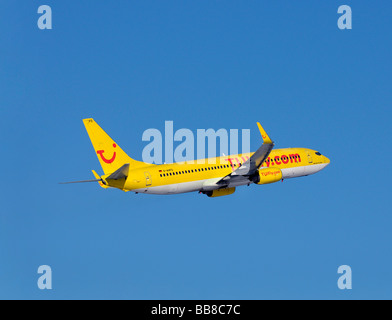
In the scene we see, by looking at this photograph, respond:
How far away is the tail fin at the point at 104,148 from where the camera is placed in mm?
96812

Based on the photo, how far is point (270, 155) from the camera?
108062 millimetres

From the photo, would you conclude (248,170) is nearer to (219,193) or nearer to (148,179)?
(219,193)

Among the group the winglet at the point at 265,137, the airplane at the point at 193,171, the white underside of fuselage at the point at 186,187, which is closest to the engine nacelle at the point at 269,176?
the airplane at the point at 193,171

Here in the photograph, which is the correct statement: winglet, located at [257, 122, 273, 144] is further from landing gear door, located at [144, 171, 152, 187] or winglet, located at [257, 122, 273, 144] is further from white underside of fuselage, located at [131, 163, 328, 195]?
landing gear door, located at [144, 171, 152, 187]

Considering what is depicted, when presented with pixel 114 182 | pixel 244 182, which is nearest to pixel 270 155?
pixel 244 182

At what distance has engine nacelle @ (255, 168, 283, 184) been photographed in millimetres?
103500

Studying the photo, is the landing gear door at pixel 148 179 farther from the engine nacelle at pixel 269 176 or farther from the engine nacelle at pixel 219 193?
the engine nacelle at pixel 269 176

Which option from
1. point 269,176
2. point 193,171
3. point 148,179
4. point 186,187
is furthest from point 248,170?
point 148,179

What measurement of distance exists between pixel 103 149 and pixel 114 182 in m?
4.17

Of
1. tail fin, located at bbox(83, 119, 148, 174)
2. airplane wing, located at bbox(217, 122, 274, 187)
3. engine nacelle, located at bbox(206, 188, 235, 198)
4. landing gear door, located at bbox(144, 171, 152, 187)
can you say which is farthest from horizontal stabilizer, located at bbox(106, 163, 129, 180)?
engine nacelle, located at bbox(206, 188, 235, 198)

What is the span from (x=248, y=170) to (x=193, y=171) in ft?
21.9

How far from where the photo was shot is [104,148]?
9719 cm

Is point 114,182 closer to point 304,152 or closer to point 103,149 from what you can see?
point 103,149
